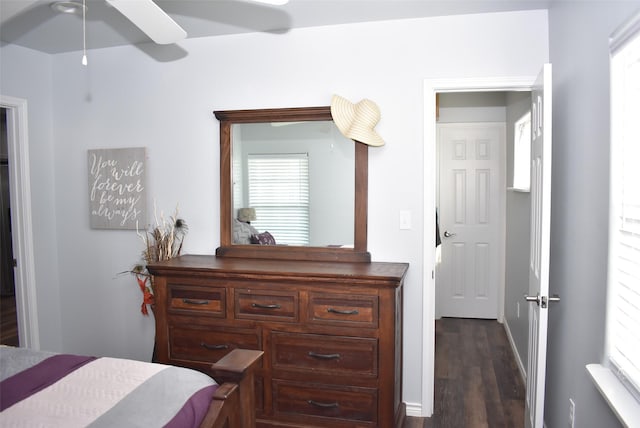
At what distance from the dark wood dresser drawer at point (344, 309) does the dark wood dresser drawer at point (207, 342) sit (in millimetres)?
365

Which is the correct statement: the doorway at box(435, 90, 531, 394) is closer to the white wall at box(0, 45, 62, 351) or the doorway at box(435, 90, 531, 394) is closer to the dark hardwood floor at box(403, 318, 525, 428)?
the dark hardwood floor at box(403, 318, 525, 428)

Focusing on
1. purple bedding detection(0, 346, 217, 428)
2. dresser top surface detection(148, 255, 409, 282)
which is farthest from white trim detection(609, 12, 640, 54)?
purple bedding detection(0, 346, 217, 428)

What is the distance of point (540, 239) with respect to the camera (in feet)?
7.05

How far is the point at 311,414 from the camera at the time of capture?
255 centimetres

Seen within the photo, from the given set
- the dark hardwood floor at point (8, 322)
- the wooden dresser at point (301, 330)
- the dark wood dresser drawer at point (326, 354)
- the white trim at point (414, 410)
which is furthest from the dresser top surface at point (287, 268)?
the dark hardwood floor at point (8, 322)

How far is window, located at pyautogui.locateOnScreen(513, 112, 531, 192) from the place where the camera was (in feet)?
11.4

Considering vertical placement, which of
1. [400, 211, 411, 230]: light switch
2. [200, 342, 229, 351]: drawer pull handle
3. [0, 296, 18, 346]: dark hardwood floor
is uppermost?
[400, 211, 411, 230]: light switch

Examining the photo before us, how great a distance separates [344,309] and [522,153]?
2.16 m

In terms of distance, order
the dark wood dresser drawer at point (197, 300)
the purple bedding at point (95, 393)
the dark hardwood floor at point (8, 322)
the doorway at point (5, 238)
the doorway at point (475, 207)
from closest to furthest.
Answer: the purple bedding at point (95, 393)
the dark wood dresser drawer at point (197, 300)
the dark hardwood floor at point (8, 322)
the doorway at point (475, 207)
the doorway at point (5, 238)

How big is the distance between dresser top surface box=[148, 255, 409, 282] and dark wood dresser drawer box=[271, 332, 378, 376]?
1.10ft

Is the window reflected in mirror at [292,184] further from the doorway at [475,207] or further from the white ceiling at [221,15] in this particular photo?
the doorway at [475,207]

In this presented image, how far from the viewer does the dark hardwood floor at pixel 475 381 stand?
2.84 metres

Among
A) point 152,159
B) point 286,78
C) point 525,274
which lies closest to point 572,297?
point 525,274

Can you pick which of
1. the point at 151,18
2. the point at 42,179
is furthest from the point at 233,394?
the point at 42,179
